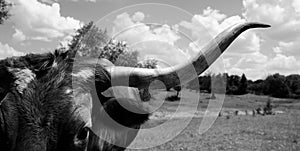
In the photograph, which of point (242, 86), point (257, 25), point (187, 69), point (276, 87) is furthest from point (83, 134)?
point (276, 87)

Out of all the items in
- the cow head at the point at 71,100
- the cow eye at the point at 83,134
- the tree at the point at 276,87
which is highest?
the tree at the point at 276,87

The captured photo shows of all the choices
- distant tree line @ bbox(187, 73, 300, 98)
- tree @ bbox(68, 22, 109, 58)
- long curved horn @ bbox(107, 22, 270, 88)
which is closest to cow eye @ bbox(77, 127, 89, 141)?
long curved horn @ bbox(107, 22, 270, 88)

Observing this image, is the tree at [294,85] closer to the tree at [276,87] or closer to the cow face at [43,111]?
the tree at [276,87]

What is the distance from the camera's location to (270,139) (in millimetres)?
13836

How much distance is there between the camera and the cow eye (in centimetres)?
263

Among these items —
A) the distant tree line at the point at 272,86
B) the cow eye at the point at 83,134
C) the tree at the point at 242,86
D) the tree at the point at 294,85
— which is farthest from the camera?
the tree at the point at 294,85

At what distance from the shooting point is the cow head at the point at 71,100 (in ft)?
8.04

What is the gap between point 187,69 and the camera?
2.87 m

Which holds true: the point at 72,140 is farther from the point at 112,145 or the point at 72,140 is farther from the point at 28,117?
the point at 112,145

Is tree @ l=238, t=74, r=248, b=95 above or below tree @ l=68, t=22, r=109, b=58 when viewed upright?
above

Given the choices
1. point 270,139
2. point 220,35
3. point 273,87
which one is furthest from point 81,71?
point 273,87

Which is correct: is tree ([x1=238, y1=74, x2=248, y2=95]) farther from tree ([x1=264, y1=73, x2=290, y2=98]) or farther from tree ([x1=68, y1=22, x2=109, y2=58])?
tree ([x1=68, y1=22, x2=109, y2=58])

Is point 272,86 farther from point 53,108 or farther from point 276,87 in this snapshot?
point 53,108

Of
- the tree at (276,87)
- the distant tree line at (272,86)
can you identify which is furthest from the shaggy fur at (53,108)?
the tree at (276,87)
